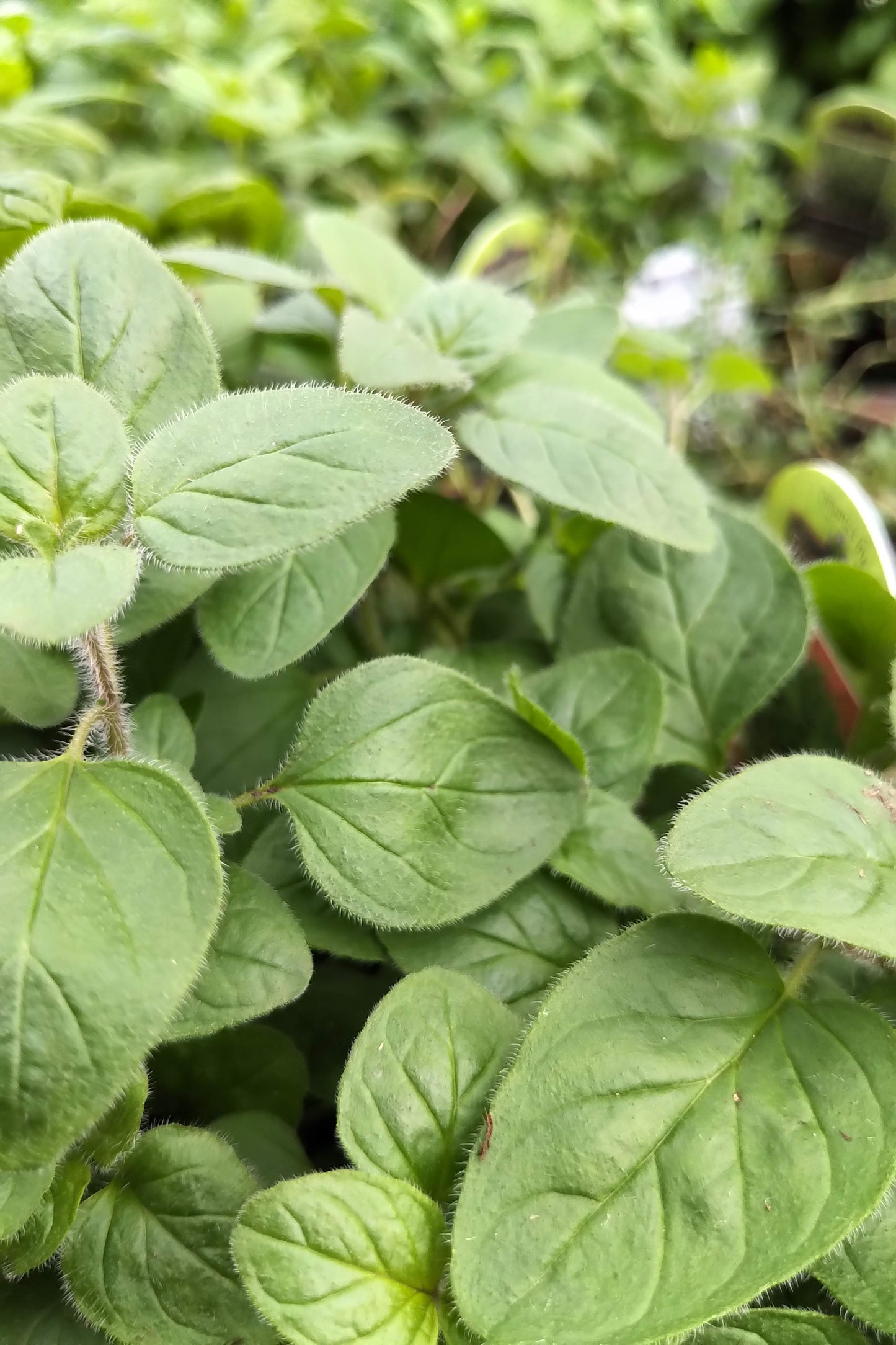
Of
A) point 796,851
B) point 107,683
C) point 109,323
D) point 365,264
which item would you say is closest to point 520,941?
point 796,851

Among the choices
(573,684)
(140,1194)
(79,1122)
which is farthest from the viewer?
(573,684)

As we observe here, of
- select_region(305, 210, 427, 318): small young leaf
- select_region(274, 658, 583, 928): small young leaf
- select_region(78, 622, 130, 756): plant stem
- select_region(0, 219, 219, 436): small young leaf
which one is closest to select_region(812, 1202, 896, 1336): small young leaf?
select_region(274, 658, 583, 928): small young leaf

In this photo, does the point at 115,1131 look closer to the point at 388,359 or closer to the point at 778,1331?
the point at 778,1331

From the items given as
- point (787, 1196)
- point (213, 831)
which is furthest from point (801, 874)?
point (213, 831)

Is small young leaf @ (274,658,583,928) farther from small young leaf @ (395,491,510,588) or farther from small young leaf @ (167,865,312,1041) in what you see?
small young leaf @ (395,491,510,588)

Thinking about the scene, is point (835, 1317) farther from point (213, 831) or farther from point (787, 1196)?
point (213, 831)

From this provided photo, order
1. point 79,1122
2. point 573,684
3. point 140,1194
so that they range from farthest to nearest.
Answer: point 573,684, point 140,1194, point 79,1122

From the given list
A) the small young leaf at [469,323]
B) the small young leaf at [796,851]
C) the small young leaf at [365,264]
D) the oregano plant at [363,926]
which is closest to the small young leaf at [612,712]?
the oregano plant at [363,926]
